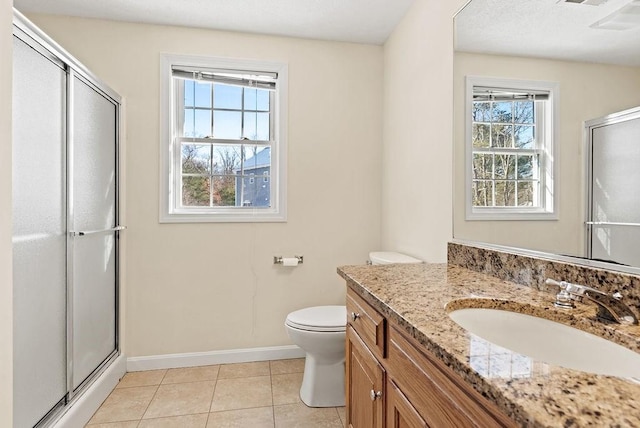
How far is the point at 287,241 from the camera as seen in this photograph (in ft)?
8.88

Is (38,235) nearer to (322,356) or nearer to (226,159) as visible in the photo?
(226,159)

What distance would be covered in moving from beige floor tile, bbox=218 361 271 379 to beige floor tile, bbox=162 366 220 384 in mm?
54

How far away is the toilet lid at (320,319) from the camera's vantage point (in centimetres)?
200

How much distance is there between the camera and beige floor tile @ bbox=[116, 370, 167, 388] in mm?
2314

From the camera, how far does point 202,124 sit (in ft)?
8.81

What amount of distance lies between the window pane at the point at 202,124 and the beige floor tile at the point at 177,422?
1877 mm

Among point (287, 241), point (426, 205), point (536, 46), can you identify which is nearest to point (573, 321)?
point (536, 46)

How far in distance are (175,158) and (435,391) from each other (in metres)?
2.40

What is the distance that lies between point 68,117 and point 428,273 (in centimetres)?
191

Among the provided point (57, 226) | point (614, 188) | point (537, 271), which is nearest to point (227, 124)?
point (57, 226)

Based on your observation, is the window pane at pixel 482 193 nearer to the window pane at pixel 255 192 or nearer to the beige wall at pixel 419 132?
the beige wall at pixel 419 132

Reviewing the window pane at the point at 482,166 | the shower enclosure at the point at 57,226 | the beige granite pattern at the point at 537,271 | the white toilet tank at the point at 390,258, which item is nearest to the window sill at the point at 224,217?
the shower enclosure at the point at 57,226

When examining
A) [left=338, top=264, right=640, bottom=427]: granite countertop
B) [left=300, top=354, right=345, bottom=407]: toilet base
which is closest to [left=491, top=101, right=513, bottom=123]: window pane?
[left=338, top=264, right=640, bottom=427]: granite countertop

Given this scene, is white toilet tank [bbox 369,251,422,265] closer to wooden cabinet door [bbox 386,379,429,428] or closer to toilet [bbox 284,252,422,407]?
toilet [bbox 284,252,422,407]
